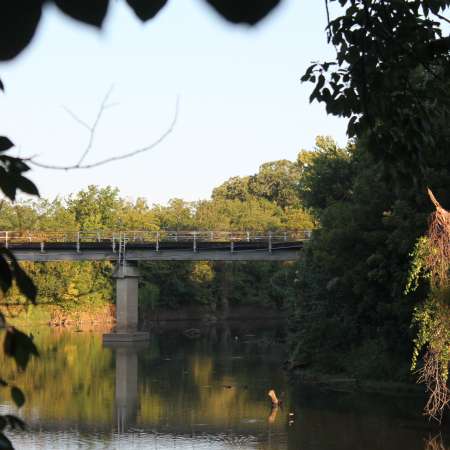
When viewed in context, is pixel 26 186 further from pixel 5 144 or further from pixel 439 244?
pixel 439 244

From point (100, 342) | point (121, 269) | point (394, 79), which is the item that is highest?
point (394, 79)

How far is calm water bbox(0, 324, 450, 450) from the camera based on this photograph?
2103cm

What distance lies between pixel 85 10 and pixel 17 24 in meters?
0.10

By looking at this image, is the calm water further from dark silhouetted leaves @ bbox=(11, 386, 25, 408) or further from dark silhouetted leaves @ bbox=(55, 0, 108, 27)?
dark silhouetted leaves @ bbox=(55, 0, 108, 27)

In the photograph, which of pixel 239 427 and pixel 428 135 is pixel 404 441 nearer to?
pixel 239 427

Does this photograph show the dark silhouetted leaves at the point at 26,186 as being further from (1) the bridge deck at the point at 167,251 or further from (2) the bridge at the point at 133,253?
(1) the bridge deck at the point at 167,251

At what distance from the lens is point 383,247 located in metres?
26.4

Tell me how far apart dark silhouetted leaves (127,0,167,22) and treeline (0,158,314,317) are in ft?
173

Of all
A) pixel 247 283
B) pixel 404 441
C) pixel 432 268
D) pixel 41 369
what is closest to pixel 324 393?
pixel 404 441

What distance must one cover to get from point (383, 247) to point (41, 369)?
51.6ft

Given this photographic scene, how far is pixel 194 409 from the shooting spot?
25.8 metres

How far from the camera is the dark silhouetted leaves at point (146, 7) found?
146 centimetres

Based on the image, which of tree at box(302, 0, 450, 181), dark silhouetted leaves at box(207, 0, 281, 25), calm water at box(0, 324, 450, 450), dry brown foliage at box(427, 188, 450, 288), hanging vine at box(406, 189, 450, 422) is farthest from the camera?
calm water at box(0, 324, 450, 450)

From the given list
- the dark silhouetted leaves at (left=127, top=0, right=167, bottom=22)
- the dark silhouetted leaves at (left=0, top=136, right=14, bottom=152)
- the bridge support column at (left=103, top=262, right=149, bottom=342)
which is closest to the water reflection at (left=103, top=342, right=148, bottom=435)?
the bridge support column at (left=103, top=262, right=149, bottom=342)
